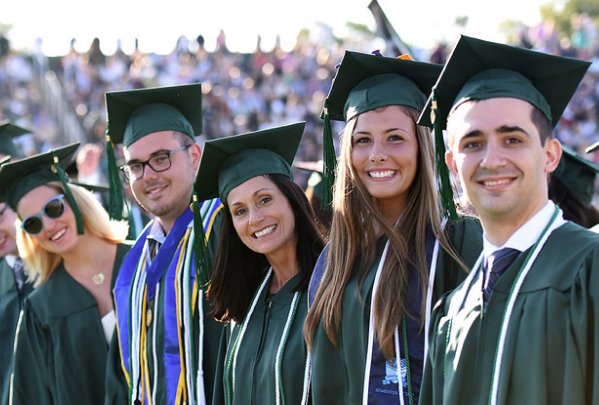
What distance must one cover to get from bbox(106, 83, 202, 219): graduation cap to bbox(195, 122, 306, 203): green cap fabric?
0.78m

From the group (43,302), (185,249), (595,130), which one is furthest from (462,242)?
(595,130)

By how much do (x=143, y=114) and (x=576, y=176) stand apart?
2.55 m

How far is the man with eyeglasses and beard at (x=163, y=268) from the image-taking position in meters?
4.19

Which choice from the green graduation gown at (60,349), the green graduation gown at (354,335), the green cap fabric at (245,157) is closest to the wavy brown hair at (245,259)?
A: the green cap fabric at (245,157)

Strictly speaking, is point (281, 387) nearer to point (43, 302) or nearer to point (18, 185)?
point (43, 302)

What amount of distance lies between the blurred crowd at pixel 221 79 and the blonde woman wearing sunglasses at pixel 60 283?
41.5ft

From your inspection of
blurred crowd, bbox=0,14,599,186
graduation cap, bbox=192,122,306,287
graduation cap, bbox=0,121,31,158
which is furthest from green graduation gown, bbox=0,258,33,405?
blurred crowd, bbox=0,14,599,186

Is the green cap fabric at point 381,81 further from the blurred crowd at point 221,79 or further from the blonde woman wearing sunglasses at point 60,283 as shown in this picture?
the blurred crowd at point 221,79

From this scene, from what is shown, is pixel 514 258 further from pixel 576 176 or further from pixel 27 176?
pixel 27 176

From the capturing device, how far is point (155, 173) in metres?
4.48

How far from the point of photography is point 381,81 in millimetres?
3350

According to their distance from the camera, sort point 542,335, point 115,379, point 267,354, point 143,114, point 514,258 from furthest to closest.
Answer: point 143,114 → point 115,379 → point 267,354 → point 514,258 → point 542,335

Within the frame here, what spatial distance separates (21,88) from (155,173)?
1730 cm

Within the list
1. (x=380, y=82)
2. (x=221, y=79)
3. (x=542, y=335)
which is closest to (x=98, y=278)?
(x=380, y=82)
